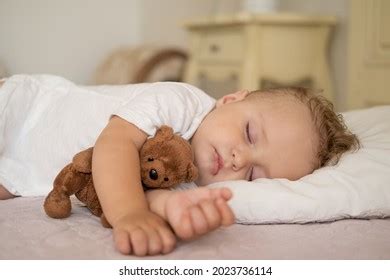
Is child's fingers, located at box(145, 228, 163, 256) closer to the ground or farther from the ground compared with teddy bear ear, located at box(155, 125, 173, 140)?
closer to the ground

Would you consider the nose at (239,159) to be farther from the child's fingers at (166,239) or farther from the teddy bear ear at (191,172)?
the child's fingers at (166,239)

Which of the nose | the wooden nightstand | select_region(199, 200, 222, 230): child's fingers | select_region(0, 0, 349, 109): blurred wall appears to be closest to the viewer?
select_region(199, 200, 222, 230): child's fingers

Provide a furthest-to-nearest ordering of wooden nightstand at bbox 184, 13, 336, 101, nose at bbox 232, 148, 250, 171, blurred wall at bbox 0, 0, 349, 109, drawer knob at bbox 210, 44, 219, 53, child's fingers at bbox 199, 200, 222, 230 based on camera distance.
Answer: blurred wall at bbox 0, 0, 349, 109, drawer knob at bbox 210, 44, 219, 53, wooden nightstand at bbox 184, 13, 336, 101, nose at bbox 232, 148, 250, 171, child's fingers at bbox 199, 200, 222, 230

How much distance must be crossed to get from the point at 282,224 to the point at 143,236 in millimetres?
293

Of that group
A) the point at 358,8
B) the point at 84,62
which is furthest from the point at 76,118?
the point at 84,62

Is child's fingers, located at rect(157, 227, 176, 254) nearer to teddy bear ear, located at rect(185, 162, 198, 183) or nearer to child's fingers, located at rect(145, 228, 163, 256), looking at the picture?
child's fingers, located at rect(145, 228, 163, 256)

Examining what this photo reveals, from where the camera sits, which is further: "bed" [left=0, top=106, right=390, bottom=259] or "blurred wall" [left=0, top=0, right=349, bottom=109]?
"blurred wall" [left=0, top=0, right=349, bottom=109]

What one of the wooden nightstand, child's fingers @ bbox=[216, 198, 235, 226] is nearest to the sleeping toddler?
child's fingers @ bbox=[216, 198, 235, 226]

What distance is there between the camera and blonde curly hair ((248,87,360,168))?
955 mm

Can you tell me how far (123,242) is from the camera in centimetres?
61

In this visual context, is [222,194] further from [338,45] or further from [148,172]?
[338,45]

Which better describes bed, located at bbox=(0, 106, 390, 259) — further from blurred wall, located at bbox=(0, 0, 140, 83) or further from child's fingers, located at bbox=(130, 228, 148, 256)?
blurred wall, located at bbox=(0, 0, 140, 83)

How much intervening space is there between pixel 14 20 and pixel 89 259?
271 cm

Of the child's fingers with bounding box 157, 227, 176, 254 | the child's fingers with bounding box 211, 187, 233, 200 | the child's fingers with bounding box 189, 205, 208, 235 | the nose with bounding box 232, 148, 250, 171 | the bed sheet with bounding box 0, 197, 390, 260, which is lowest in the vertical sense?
the bed sheet with bounding box 0, 197, 390, 260
